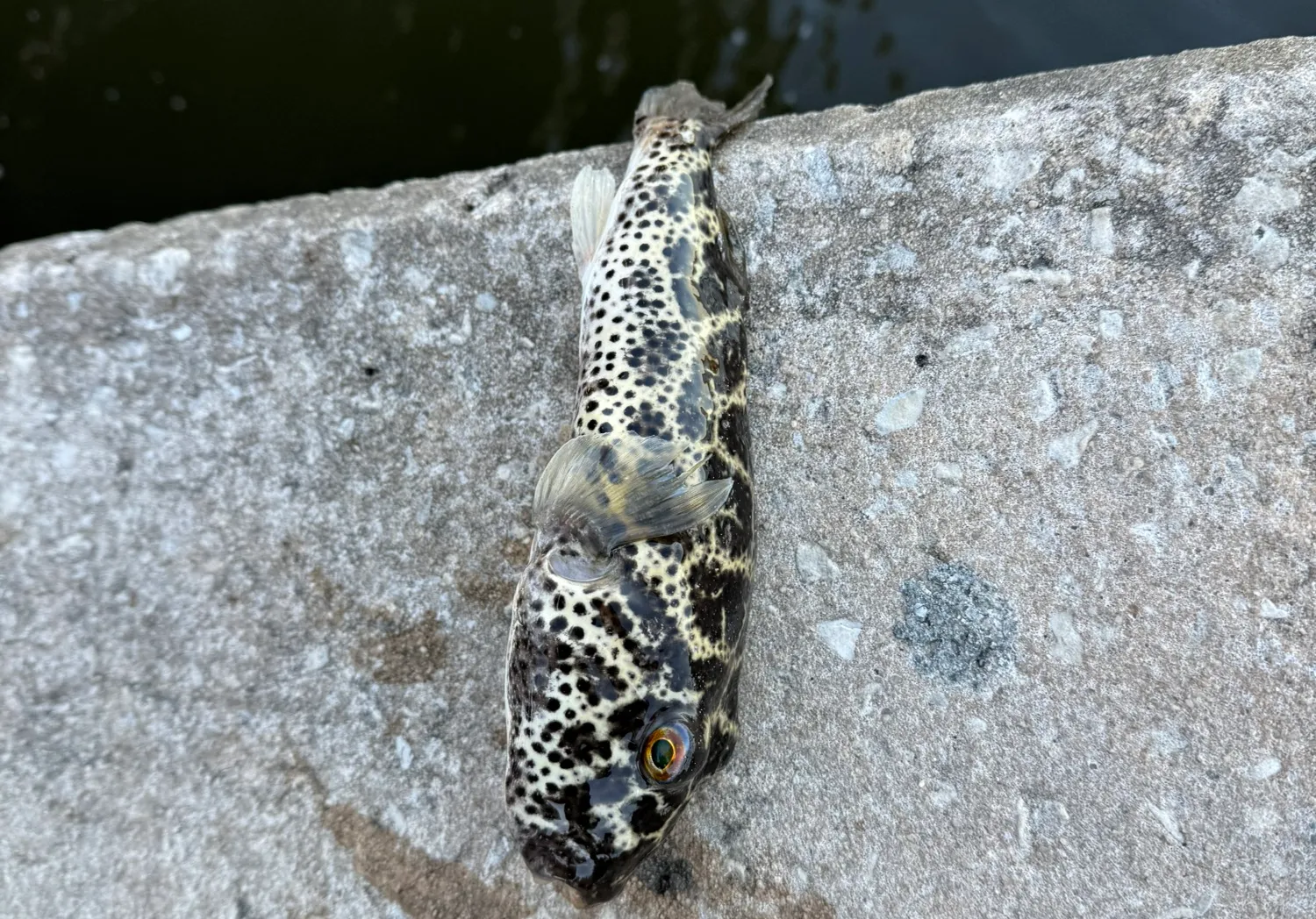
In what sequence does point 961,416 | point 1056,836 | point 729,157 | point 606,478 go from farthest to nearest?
1. point 729,157
2. point 961,416
3. point 1056,836
4. point 606,478

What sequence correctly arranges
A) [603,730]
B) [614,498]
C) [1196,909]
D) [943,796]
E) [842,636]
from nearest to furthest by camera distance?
[603,730], [614,498], [1196,909], [943,796], [842,636]

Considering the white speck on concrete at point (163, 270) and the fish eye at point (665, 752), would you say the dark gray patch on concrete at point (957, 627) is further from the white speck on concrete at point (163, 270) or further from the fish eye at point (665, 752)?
the white speck on concrete at point (163, 270)

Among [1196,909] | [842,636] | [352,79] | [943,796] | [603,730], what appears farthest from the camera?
[352,79]

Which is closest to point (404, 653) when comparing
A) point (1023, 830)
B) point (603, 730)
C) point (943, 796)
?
point (603, 730)

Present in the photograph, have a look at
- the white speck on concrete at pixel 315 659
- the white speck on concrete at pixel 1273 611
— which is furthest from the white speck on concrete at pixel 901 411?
the white speck on concrete at pixel 315 659

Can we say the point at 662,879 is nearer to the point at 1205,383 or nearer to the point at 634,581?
the point at 634,581

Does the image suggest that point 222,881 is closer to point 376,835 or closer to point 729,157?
point 376,835

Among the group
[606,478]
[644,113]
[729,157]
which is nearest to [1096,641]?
[606,478]
